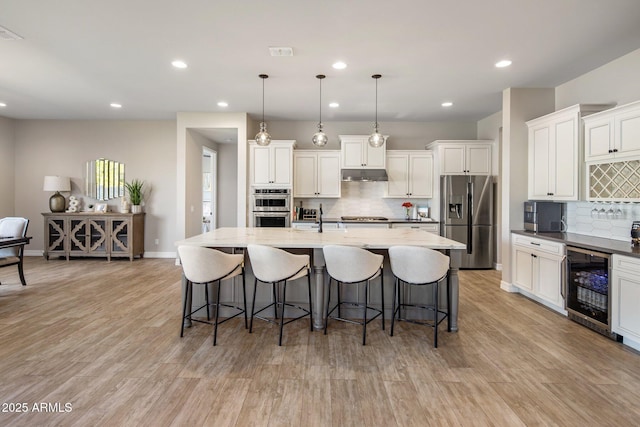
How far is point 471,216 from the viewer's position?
593cm

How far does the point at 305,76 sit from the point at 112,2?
218 cm

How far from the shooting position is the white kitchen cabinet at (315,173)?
20.7 ft

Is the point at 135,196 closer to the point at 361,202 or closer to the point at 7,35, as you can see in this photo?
the point at 7,35

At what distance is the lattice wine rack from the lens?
10.5ft

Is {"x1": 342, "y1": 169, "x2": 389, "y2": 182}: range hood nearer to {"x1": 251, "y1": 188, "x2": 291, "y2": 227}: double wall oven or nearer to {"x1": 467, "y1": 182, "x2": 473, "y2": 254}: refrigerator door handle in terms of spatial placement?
{"x1": 251, "y1": 188, "x2": 291, "y2": 227}: double wall oven

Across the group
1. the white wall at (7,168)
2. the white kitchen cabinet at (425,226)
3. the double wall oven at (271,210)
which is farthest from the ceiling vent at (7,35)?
the white kitchen cabinet at (425,226)

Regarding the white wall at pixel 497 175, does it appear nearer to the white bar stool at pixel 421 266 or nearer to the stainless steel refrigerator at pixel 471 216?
the stainless steel refrigerator at pixel 471 216

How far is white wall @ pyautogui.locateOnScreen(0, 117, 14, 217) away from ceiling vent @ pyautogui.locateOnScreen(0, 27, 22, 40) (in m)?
4.73

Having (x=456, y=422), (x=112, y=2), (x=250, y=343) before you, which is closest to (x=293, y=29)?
(x=112, y=2)

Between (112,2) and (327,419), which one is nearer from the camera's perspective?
(327,419)

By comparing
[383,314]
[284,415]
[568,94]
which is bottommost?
[284,415]

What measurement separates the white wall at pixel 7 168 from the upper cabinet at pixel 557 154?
9.52 m

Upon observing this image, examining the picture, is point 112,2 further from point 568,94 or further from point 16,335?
point 568,94

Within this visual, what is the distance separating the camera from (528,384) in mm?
2291
